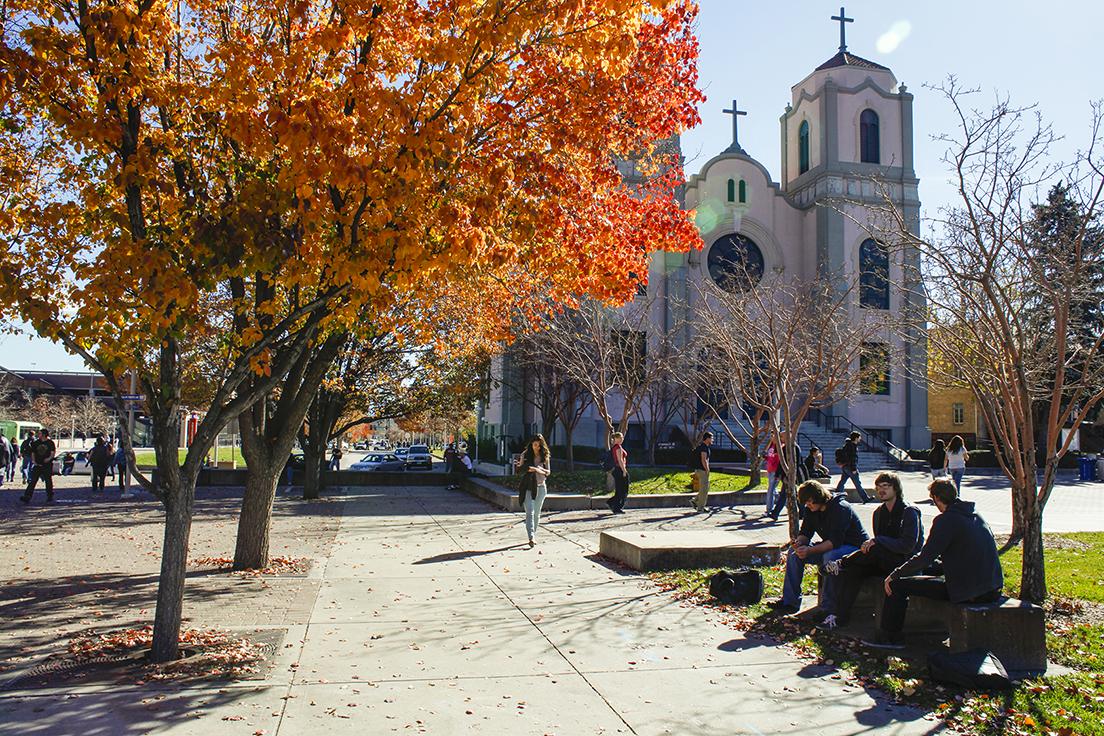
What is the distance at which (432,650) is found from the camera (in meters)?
6.59

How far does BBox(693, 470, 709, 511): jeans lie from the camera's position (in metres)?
17.5

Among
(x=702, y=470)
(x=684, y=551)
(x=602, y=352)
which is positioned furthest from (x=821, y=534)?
(x=602, y=352)

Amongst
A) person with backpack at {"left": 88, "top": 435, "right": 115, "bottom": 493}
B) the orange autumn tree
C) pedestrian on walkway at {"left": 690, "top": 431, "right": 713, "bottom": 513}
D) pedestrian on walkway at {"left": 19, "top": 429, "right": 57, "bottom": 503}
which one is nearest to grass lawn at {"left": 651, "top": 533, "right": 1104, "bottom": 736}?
the orange autumn tree

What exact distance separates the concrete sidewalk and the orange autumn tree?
1.14 metres

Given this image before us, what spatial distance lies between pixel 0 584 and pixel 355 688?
593 centimetres

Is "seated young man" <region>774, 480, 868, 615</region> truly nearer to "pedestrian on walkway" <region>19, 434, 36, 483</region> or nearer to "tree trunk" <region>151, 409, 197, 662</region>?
"tree trunk" <region>151, 409, 197, 662</region>

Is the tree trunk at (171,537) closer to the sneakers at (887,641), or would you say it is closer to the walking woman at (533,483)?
the sneakers at (887,641)

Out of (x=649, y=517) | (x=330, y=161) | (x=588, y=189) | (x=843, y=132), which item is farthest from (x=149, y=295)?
(x=843, y=132)

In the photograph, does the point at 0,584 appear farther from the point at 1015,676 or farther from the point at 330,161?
the point at 1015,676

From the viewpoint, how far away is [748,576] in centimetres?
829

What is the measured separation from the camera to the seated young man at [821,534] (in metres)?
7.60

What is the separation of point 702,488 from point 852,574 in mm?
10361

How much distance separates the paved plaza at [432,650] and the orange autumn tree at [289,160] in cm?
122

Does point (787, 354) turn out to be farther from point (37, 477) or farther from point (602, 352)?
point (37, 477)
